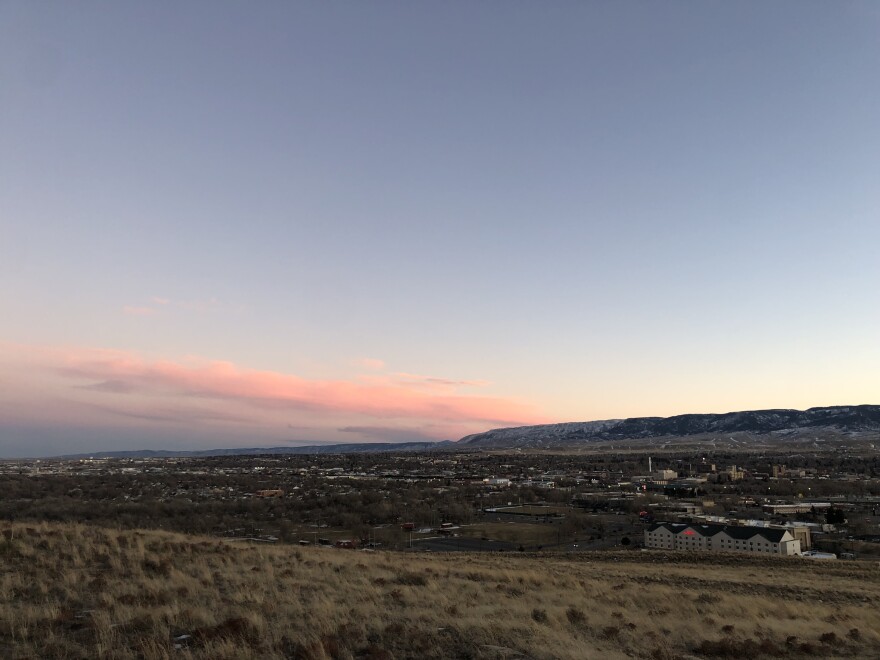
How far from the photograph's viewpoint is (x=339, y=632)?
1023 centimetres

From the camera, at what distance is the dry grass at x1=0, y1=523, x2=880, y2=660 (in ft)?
31.5

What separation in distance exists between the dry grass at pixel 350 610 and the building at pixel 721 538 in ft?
109

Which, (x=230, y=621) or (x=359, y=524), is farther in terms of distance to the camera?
(x=359, y=524)

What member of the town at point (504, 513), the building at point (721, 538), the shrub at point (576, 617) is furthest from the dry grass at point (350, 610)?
the building at point (721, 538)

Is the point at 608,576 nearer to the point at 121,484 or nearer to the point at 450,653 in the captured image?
the point at 450,653

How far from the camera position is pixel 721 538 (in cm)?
5581

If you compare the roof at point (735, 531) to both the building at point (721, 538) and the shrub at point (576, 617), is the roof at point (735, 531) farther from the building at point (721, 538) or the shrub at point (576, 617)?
the shrub at point (576, 617)

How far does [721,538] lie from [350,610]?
175 feet

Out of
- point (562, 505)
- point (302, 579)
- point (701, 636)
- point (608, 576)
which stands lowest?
point (562, 505)

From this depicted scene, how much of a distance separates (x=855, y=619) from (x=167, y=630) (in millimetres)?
18207

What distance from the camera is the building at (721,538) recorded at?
2050 inches

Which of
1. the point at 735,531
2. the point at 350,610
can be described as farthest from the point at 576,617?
the point at 735,531

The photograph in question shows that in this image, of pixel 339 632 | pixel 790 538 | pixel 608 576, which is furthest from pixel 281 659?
pixel 790 538

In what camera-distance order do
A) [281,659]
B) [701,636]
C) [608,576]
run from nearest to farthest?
[281,659], [701,636], [608,576]
